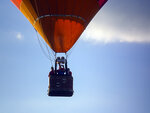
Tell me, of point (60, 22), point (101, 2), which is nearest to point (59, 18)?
point (60, 22)

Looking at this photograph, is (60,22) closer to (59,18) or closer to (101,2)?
(59,18)

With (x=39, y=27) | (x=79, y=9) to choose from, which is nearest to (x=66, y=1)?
(x=79, y=9)

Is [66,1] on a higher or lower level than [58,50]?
higher

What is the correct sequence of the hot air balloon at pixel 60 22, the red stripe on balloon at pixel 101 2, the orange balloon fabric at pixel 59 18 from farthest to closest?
the red stripe on balloon at pixel 101 2 → the orange balloon fabric at pixel 59 18 → the hot air balloon at pixel 60 22

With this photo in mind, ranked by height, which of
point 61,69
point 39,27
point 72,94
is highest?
point 39,27

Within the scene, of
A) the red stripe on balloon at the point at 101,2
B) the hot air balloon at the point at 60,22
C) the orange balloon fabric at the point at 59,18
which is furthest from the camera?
the red stripe on balloon at the point at 101,2

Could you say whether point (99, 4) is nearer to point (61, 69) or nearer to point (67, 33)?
point (67, 33)

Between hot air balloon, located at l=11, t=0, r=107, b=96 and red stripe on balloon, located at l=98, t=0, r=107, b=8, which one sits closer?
hot air balloon, located at l=11, t=0, r=107, b=96
